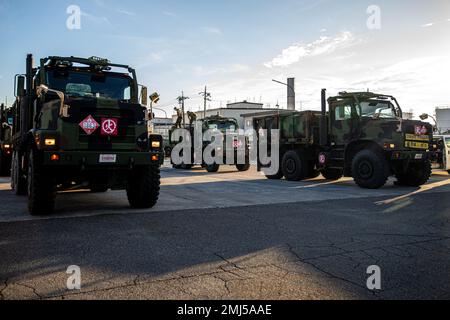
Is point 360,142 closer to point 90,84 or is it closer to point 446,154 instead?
point 446,154

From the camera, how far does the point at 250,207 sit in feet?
24.6

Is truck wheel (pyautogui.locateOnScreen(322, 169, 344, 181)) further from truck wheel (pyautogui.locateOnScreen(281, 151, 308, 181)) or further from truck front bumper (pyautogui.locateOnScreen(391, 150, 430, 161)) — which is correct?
truck front bumper (pyautogui.locateOnScreen(391, 150, 430, 161))

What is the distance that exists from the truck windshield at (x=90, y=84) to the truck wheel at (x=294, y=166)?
7.65 m

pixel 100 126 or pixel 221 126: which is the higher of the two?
pixel 221 126

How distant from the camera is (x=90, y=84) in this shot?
7312 mm

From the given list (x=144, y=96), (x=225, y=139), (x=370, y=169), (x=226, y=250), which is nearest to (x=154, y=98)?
(x=144, y=96)

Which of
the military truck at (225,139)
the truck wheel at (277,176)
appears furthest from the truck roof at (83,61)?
the military truck at (225,139)

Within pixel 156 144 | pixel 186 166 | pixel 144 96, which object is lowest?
pixel 186 166

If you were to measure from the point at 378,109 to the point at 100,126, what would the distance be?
29.0ft

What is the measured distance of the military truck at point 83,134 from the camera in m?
6.16

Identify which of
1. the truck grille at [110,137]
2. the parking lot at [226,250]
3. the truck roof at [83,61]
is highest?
the truck roof at [83,61]

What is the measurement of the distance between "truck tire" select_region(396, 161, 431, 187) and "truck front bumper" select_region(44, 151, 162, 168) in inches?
341

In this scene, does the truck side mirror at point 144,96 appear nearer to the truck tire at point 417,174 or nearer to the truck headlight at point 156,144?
the truck headlight at point 156,144
